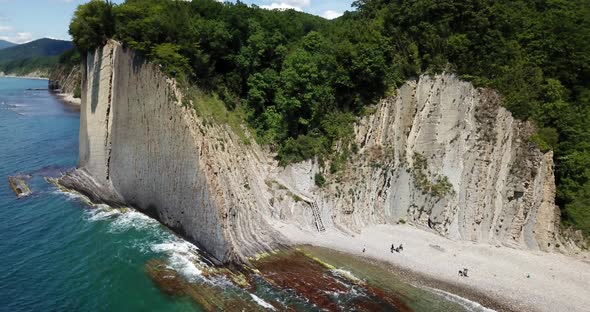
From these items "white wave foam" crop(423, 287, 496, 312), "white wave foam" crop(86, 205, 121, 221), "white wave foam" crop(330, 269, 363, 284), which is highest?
"white wave foam" crop(86, 205, 121, 221)

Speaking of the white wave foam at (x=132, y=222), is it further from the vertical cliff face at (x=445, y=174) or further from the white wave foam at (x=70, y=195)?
the vertical cliff face at (x=445, y=174)

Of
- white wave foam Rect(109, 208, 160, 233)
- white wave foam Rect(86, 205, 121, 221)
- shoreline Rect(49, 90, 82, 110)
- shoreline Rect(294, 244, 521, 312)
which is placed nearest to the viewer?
shoreline Rect(294, 244, 521, 312)

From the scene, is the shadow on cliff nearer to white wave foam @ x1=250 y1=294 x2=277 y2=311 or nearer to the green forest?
the green forest

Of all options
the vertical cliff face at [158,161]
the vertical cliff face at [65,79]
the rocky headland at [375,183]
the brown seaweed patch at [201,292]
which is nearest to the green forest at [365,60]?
the rocky headland at [375,183]

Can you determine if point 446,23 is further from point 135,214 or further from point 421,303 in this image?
point 135,214

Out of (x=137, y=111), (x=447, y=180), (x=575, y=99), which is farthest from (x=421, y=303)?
(x=137, y=111)

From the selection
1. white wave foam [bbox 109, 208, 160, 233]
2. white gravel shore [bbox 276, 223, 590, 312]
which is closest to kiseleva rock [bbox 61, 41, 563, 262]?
white wave foam [bbox 109, 208, 160, 233]
